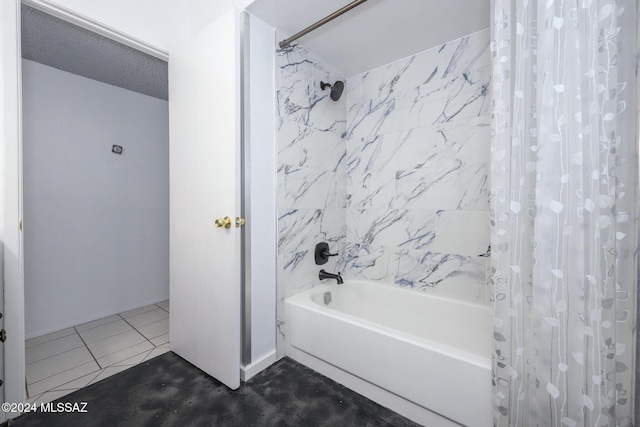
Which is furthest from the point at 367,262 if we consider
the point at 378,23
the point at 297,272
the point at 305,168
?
the point at 378,23

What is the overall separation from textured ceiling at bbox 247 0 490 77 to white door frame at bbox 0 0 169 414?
1.13 m

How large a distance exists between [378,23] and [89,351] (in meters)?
2.96

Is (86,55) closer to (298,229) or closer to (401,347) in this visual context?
(298,229)

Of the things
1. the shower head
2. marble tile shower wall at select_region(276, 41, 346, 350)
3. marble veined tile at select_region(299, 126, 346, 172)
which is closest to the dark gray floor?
marble tile shower wall at select_region(276, 41, 346, 350)

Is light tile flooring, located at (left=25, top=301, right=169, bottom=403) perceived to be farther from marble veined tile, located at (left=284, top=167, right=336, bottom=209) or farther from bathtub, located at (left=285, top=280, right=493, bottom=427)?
marble veined tile, located at (left=284, top=167, right=336, bottom=209)

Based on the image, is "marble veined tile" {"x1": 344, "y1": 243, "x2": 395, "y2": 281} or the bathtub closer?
the bathtub

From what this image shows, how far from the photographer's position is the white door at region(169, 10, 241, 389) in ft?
5.00

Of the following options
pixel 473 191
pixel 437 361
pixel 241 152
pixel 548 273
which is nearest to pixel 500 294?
pixel 548 273

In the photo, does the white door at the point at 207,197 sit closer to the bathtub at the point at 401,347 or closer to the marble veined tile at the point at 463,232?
the bathtub at the point at 401,347

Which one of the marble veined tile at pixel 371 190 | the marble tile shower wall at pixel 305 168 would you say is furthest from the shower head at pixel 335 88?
the marble veined tile at pixel 371 190

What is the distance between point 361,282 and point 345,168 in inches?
38.5

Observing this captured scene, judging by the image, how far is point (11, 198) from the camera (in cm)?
131

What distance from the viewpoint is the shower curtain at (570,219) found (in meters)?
0.85

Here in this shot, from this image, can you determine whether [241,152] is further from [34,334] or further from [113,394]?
[34,334]
